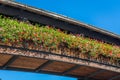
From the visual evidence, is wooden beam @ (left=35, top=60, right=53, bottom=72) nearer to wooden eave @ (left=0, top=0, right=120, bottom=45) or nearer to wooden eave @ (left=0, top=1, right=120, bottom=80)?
wooden eave @ (left=0, top=1, right=120, bottom=80)

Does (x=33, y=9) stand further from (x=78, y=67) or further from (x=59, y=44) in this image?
(x=78, y=67)

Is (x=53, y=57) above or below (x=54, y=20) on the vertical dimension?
below

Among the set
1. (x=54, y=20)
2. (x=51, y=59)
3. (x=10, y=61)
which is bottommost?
(x=10, y=61)

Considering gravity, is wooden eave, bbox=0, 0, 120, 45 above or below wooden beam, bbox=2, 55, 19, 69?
above

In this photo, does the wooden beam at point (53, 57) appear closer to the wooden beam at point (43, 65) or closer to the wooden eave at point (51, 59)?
the wooden eave at point (51, 59)

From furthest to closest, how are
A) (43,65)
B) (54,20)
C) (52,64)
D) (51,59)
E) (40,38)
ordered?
(54,20)
(52,64)
(43,65)
(51,59)
(40,38)

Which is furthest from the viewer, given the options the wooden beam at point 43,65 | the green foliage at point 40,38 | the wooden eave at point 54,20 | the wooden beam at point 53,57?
the wooden eave at point 54,20

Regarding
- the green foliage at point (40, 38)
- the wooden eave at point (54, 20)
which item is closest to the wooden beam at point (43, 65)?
the green foliage at point (40, 38)

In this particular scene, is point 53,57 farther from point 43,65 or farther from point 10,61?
point 10,61

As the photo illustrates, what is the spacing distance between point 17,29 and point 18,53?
2.98ft

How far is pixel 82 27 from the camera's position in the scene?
15.2m

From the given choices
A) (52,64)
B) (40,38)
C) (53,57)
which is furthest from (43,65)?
(40,38)

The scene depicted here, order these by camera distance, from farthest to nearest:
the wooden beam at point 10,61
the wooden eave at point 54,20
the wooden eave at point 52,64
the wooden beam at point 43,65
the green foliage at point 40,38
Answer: the wooden eave at point 54,20 < the wooden beam at point 43,65 < the wooden beam at point 10,61 < the wooden eave at point 52,64 < the green foliage at point 40,38

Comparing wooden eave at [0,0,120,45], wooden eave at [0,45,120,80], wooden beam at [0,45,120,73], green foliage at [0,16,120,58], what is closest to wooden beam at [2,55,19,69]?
wooden eave at [0,45,120,80]
